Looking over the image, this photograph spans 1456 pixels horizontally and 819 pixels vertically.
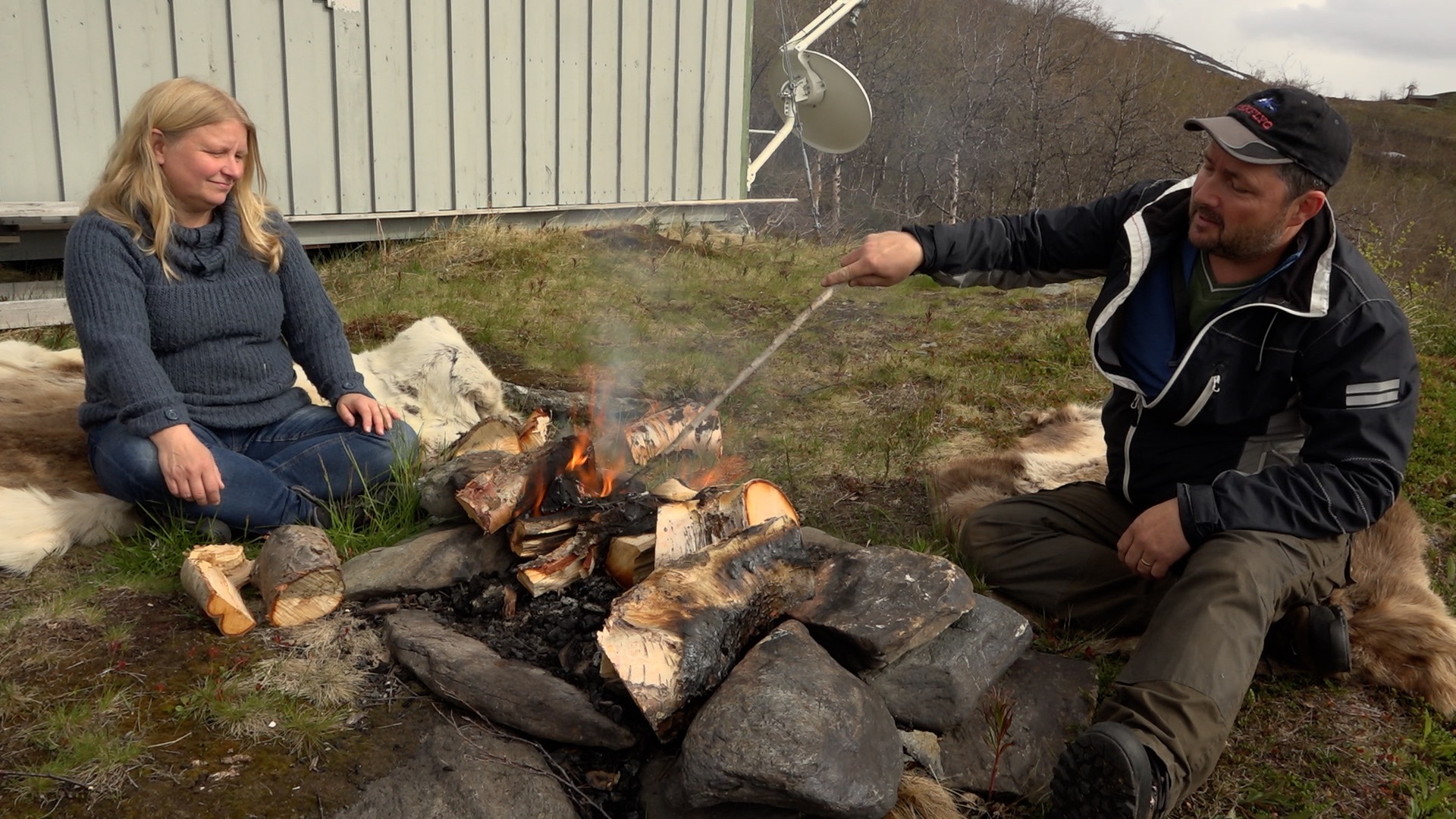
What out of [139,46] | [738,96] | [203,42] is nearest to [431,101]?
[203,42]

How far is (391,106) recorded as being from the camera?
282 inches

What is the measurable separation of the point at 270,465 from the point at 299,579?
0.84 metres

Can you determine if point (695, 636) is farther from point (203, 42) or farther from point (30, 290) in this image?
point (203, 42)

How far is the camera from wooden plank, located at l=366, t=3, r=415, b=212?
700 cm

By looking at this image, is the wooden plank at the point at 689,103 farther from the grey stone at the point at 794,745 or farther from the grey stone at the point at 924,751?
the grey stone at the point at 794,745

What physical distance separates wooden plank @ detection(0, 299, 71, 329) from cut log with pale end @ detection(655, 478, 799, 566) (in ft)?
12.7

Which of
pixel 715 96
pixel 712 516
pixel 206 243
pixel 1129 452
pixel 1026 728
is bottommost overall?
pixel 1026 728

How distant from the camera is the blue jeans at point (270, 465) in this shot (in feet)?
9.69

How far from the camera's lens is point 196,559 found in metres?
2.65

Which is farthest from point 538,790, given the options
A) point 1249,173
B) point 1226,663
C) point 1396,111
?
point 1396,111

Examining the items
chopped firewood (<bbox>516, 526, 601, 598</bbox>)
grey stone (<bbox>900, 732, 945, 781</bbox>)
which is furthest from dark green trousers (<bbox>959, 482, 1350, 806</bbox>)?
chopped firewood (<bbox>516, 526, 601, 598</bbox>)

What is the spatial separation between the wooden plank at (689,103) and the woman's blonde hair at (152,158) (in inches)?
260

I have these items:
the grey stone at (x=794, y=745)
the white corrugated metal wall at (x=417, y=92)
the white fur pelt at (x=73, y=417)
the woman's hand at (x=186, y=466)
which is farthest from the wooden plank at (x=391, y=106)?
the grey stone at (x=794, y=745)

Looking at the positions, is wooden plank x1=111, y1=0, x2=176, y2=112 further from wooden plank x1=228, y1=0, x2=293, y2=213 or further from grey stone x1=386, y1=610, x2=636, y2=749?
grey stone x1=386, y1=610, x2=636, y2=749
